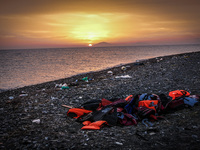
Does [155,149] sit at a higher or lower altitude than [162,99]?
lower

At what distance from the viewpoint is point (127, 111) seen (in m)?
5.70

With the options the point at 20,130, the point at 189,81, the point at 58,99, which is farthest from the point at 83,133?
the point at 189,81

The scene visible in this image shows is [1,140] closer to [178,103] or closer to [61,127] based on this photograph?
[61,127]

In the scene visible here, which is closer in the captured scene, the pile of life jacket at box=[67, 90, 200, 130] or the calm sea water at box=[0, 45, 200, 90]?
the pile of life jacket at box=[67, 90, 200, 130]

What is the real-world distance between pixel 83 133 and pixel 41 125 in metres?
1.58

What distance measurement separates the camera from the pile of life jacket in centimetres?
510

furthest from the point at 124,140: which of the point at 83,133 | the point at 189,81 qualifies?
the point at 189,81

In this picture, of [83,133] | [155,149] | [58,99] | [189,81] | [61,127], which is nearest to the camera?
[155,149]

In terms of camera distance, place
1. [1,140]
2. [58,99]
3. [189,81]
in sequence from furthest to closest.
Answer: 1. [189,81]
2. [58,99]
3. [1,140]

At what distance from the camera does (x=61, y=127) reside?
5.08 meters

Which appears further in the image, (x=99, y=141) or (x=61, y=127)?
(x=61, y=127)

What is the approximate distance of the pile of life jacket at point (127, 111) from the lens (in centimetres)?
510

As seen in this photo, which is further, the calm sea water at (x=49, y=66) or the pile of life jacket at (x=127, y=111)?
the calm sea water at (x=49, y=66)

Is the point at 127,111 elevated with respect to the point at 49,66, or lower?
lower
